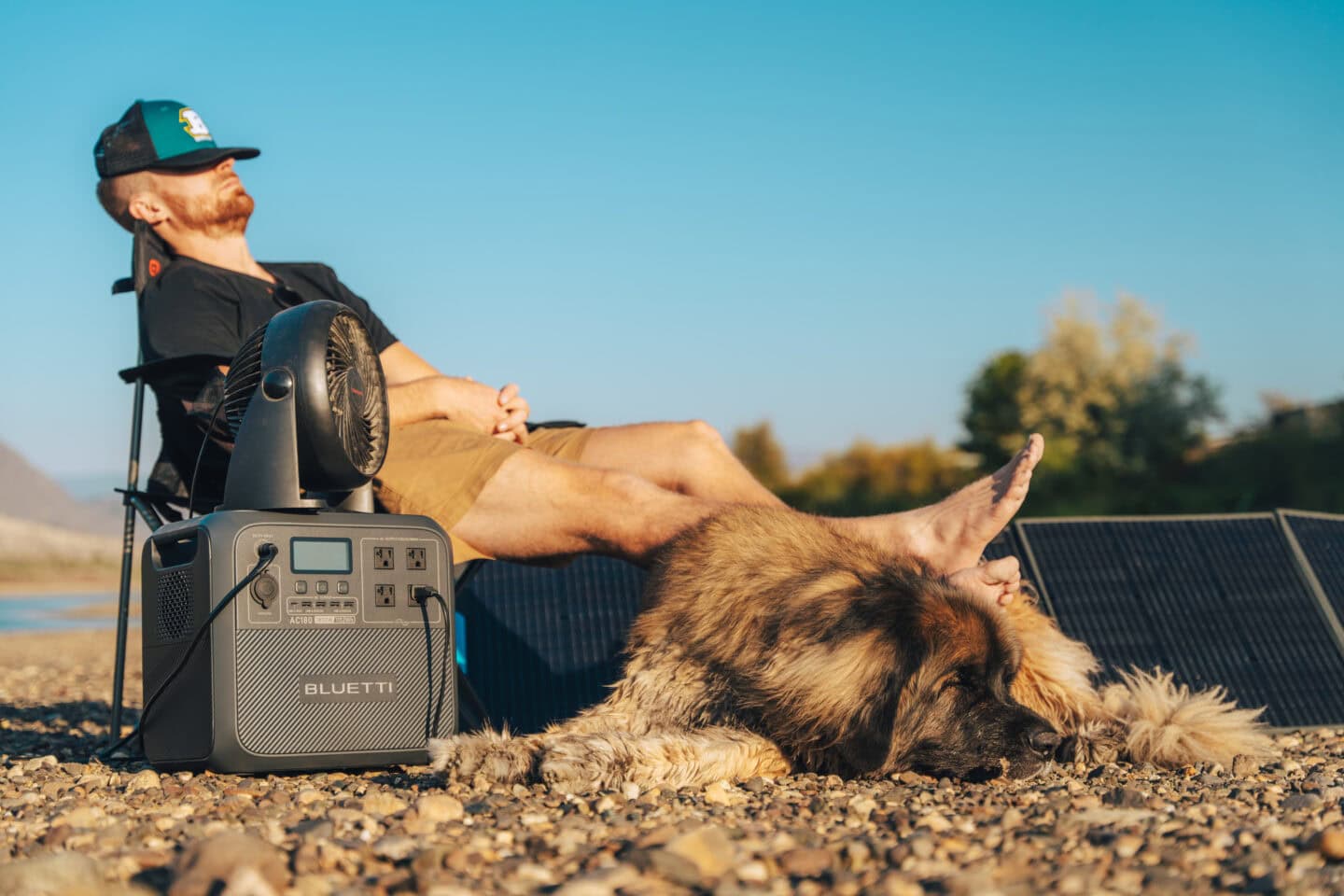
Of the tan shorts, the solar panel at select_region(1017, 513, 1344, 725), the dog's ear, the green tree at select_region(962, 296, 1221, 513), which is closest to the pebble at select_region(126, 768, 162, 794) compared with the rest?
the tan shorts

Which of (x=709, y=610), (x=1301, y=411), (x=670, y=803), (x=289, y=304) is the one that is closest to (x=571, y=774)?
(x=670, y=803)

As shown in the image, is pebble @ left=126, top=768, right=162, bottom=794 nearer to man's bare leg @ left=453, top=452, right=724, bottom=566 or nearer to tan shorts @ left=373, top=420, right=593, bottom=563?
tan shorts @ left=373, top=420, right=593, bottom=563

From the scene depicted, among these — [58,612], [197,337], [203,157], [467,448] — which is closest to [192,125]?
[203,157]

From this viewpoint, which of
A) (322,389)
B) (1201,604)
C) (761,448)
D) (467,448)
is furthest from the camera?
(761,448)

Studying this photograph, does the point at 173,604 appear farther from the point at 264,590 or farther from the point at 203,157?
the point at 203,157

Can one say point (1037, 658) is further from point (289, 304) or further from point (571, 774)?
point (289, 304)

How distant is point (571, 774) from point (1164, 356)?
4328 cm

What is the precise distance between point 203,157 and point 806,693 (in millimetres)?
3198

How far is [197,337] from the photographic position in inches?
164

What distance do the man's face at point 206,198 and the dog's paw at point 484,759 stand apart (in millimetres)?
2618

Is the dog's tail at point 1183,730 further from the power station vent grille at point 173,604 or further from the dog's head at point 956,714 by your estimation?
the power station vent grille at point 173,604

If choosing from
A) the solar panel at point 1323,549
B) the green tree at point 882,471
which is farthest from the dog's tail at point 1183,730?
the green tree at point 882,471

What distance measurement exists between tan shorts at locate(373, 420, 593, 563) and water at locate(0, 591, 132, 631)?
1487cm

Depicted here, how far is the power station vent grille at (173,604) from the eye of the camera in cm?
333
